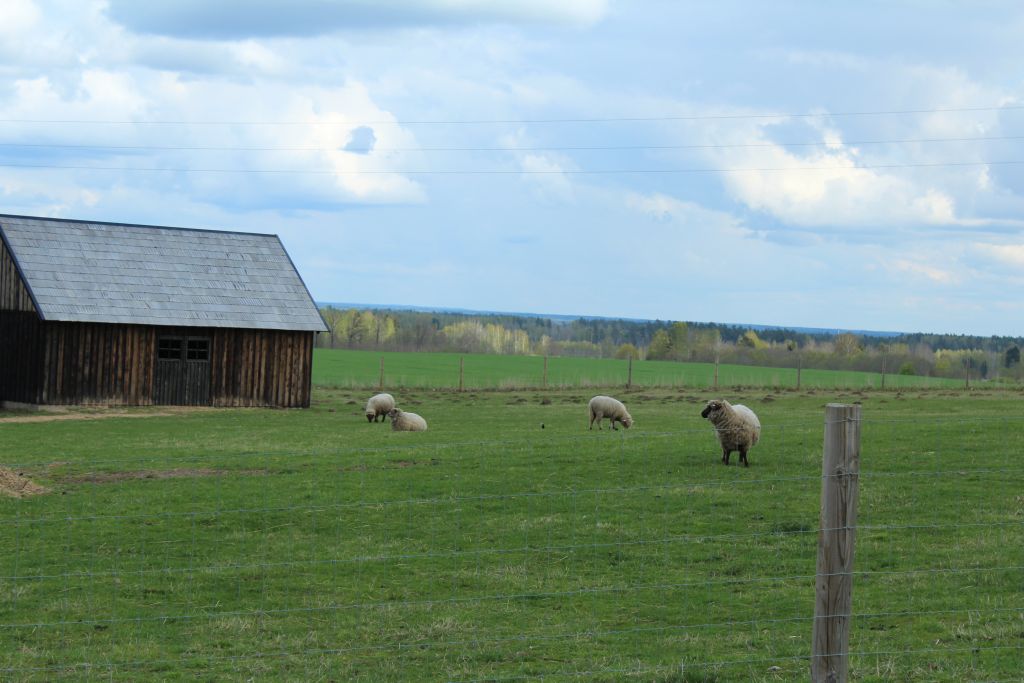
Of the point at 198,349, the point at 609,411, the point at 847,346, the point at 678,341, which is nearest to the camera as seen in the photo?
the point at 609,411

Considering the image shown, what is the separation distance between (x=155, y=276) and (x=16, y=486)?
22815mm

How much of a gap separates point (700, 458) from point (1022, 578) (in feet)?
28.2

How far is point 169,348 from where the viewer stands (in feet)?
120

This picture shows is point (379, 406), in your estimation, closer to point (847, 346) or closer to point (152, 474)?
point (152, 474)

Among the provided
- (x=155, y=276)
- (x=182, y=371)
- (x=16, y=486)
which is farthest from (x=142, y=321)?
(x=16, y=486)

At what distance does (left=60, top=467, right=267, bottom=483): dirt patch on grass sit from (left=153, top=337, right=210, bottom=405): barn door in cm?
1800

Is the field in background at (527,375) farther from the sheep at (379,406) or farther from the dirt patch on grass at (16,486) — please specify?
the dirt patch on grass at (16,486)

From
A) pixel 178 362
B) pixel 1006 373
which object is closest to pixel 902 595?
pixel 178 362

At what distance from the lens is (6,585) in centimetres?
1071

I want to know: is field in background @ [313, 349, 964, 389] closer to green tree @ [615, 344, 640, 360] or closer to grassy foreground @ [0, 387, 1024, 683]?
green tree @ [615, 344, 640, 360]

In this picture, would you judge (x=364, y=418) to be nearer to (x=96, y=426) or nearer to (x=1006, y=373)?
(x=96, y=426)

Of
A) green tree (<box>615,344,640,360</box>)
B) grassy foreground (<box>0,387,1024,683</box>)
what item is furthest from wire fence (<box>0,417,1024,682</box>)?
green tree (<box>615,344,640,360</box>)

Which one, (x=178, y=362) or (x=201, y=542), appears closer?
(x=201, y=542)

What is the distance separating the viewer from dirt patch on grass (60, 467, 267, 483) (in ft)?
57.9
